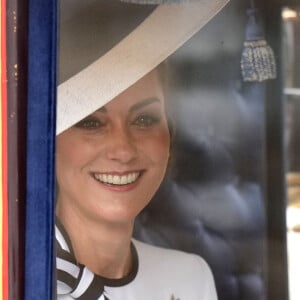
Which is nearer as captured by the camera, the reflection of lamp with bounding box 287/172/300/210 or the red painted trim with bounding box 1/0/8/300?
the red painted trim with bounding box 1/0/8/300

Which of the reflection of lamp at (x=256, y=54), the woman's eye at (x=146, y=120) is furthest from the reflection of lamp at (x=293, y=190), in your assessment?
the woman's eye at (x=146, y=120)

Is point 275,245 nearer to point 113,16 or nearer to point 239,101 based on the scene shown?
point 239,101

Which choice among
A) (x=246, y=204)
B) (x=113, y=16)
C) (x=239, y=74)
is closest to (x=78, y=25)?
(x=113, y=16)

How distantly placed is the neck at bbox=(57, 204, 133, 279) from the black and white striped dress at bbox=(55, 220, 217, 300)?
14 millimetres

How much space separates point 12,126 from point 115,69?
10.6 inches

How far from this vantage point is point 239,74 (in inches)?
57.1

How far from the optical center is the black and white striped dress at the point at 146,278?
4.63 feet

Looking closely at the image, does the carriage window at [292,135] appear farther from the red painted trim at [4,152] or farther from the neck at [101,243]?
the red painted trim at [4,152]

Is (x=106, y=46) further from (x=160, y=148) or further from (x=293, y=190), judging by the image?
(x=293, y=190)

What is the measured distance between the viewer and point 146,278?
1.46 m

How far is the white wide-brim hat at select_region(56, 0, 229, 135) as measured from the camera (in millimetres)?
1374

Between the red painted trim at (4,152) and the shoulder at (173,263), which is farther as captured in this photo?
the shoulder at (173,263)

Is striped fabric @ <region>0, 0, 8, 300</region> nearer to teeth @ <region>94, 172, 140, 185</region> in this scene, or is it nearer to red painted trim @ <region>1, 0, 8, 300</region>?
red painted trim @ <region>1, 0, 8, 300</region>

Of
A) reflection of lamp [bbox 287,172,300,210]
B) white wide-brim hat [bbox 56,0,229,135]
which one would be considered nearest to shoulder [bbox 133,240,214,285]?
reflection of lamp [bbox 287,172,300,210]
